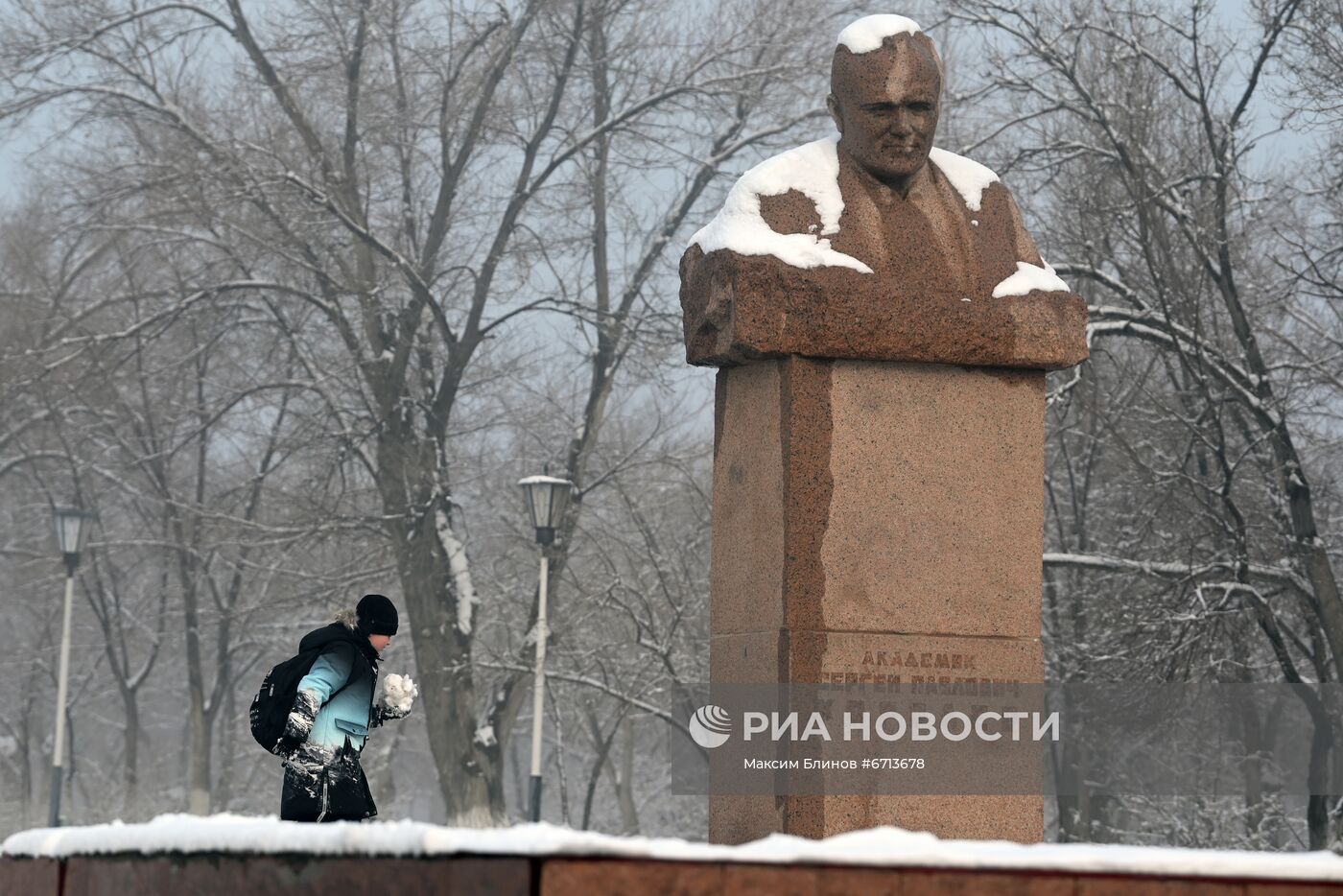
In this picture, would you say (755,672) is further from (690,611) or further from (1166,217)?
(690,611)

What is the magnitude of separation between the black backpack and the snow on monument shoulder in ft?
7.44

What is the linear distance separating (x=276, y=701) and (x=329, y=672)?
0.21 m

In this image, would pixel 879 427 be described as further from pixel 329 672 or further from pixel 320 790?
pixel 320 790

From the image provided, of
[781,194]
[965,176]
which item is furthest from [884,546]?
[965,176]

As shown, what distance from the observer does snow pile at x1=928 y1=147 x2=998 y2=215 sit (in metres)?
8.51

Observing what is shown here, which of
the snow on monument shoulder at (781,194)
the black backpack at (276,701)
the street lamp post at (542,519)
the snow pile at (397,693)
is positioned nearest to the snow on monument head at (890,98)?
the snow on monument shoulder at (781,194)

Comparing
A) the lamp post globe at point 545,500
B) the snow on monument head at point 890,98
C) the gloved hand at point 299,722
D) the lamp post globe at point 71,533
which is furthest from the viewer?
the lamp post globe at point 71,533

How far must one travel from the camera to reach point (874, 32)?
8391 millimetres

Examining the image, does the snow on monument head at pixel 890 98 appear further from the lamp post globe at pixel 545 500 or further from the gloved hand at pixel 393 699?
the lamp post globe at pixel 545 500

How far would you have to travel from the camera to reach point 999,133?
21.3 metres

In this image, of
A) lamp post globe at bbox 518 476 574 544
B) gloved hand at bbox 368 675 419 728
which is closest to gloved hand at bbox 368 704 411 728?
gloved hand at bbox 368 675 419 728

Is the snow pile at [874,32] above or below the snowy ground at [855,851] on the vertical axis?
above

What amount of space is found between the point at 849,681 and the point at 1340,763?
14582mm

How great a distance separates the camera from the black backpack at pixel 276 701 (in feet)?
23.5
